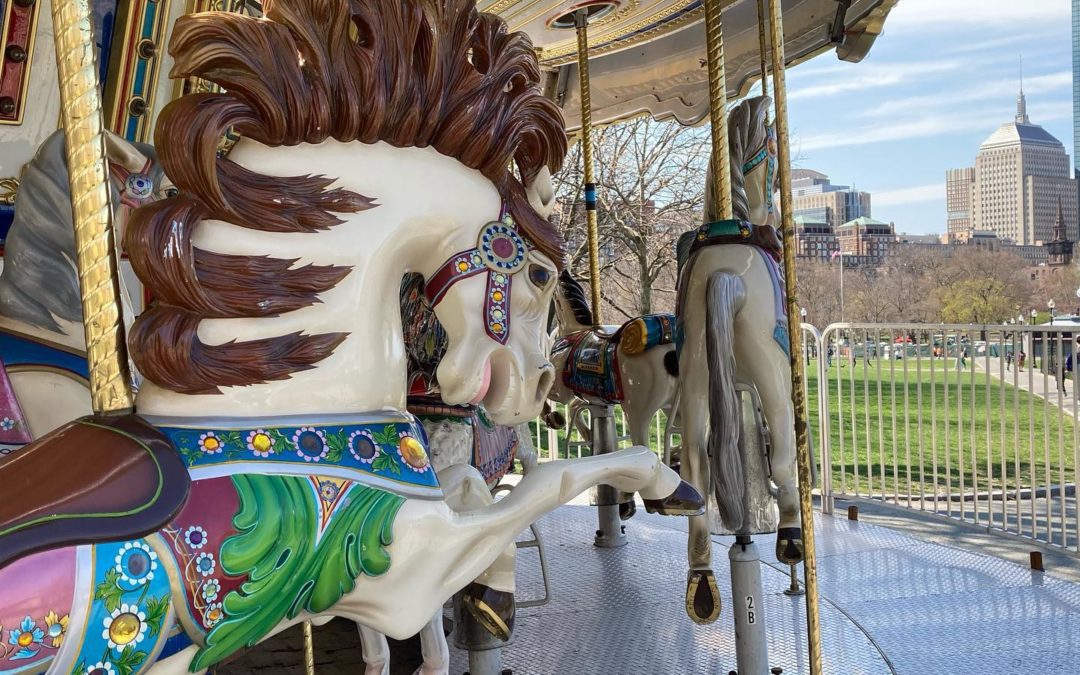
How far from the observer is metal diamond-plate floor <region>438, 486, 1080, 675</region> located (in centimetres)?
284

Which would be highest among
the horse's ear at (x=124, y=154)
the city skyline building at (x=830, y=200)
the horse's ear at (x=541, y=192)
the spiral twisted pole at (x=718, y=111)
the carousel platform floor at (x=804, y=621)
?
the city skyline building at (x=830, y=200)

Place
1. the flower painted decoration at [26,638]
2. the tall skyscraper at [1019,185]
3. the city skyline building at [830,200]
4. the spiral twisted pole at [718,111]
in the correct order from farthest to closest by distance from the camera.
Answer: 1. the city skyline building at [830,200]
2. the tall skyscraper at [1019,185]
3. the spiral twisted pole at [718,111]
4. the flower painted decoration at [26,638]

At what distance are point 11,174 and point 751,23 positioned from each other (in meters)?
3.00

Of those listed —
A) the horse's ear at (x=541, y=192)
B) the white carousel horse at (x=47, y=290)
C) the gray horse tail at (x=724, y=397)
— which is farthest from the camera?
the gray horse tail at (x=724, y=397)

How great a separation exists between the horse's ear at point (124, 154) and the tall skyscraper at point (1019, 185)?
70310 millimetres

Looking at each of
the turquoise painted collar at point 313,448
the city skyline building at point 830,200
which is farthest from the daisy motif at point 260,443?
the city skyline building at point 830,200

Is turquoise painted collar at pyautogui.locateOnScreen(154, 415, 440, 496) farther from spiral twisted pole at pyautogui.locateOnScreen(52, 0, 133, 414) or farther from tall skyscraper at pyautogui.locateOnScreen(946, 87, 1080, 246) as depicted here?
tall skyscraper at pyautogui.locateOnScreen(946, 87, 1080, 246)

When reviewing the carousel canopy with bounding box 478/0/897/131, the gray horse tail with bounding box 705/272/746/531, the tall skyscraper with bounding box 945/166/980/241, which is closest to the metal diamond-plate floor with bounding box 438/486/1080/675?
the gray horse tail with bounding box 705/272/746/531

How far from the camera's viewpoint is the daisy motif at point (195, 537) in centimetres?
107

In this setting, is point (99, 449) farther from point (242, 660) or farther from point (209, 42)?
point (242, 660)

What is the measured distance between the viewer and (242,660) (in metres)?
3.26

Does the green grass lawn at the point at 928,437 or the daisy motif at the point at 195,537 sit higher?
the daisy motif at the point at 195,537

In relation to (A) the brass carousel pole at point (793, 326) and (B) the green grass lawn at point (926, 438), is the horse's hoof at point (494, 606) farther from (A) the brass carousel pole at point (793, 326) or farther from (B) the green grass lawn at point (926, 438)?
(B) the green grass lawn at point (926, 438)

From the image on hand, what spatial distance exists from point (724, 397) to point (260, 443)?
1.57 metres
